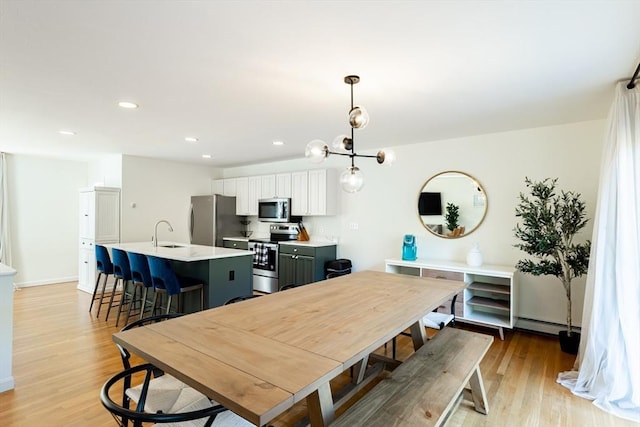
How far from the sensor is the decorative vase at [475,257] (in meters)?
3.89

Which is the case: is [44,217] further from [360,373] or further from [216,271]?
[360,373]

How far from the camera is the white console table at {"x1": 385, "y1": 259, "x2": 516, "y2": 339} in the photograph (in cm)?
364

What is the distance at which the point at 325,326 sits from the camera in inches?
64.6

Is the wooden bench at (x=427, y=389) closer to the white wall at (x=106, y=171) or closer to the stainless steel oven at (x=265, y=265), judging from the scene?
the stainless steel oven at (x=265, y=265)

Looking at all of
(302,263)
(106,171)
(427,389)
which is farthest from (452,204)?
(106,171)

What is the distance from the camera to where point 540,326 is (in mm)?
3799

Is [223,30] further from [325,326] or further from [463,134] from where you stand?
[463,134]

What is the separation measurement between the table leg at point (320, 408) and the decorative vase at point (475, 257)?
299 centimetres

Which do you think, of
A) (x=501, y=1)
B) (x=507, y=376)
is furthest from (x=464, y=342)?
(x=501, y=1)

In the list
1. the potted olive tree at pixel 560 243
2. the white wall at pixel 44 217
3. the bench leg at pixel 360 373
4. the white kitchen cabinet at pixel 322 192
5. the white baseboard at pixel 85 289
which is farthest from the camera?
the white wall at pixel 44 217

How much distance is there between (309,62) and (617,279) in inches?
107

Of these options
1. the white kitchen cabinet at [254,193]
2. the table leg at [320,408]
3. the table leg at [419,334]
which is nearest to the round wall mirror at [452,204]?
the table leg at [419,334]

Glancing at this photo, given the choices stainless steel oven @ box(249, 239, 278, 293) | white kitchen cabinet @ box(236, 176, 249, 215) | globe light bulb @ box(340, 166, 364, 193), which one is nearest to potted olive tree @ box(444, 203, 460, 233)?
globe light bulb @ box(340, 166, 364, 193)

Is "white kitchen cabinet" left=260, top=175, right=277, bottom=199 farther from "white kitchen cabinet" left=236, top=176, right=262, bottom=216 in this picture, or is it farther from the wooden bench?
the wooden bench
